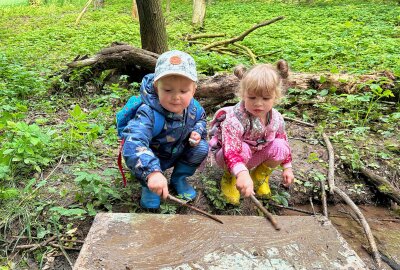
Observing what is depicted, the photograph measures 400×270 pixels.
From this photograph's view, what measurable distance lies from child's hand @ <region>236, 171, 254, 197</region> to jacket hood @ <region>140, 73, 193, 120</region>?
57cm

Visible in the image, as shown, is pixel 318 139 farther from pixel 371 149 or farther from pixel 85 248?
pixel 85 248

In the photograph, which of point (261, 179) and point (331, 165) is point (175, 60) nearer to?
point (261, 179)

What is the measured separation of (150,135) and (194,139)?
33 cm

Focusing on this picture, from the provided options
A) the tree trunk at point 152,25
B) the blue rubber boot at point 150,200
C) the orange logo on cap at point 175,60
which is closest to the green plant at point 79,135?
the blue rubber boot at point 150,200

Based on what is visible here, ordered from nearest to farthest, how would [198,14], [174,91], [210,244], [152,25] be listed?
[210,244] → [174,91] → [152,25] → [198,14]

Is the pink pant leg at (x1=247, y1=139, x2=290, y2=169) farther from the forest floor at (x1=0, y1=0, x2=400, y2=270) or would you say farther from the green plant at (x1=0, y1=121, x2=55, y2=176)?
the green plant at (x1=0, y1=121, x2=55, y2=176)

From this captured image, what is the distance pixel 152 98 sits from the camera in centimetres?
232

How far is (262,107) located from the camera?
2.43 m

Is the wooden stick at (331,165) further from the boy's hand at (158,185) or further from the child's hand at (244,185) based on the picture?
the boy's hand at (158,185)

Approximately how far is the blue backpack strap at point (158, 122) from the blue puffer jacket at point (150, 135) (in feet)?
0.07

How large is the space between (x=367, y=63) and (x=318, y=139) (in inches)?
111

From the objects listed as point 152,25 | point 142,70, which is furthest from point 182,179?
point 152,25

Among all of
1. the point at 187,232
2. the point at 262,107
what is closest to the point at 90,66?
the point at 262,107

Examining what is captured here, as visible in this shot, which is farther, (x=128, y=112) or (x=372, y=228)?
(x=372, y=228)
